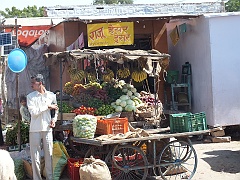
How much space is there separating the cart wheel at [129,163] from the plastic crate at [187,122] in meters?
0.78

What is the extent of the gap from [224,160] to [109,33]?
4863mm

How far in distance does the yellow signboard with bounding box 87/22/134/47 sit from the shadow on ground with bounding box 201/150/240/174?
4068 mm

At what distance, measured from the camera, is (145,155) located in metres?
7.41

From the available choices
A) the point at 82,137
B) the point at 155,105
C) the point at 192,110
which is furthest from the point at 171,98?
the point at 82,137

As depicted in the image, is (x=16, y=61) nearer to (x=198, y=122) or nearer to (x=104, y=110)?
(x=104, y=110)

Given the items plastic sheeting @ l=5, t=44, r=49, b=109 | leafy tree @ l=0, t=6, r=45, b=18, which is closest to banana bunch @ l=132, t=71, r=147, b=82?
plastic sheeting @ l=5, t=44, r=49, b=109

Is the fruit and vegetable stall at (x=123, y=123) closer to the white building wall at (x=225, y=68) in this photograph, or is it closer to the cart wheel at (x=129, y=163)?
the cart wheel at (x=129, y=163)

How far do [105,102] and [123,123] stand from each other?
175 cm

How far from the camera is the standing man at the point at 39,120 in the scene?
7.16 meters

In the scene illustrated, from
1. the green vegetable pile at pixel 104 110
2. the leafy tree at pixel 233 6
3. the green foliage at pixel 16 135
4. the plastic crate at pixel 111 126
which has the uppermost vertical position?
the leafy tree at pixel 233 6

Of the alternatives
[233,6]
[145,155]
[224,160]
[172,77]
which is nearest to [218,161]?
[224,160]

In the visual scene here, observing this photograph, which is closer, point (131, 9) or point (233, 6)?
point (131, 9)

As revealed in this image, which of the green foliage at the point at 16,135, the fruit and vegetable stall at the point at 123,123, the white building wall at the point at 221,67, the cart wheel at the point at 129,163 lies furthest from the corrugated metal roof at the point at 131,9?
the cart wheel at the point at 129,163

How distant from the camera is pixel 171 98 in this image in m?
13.0
